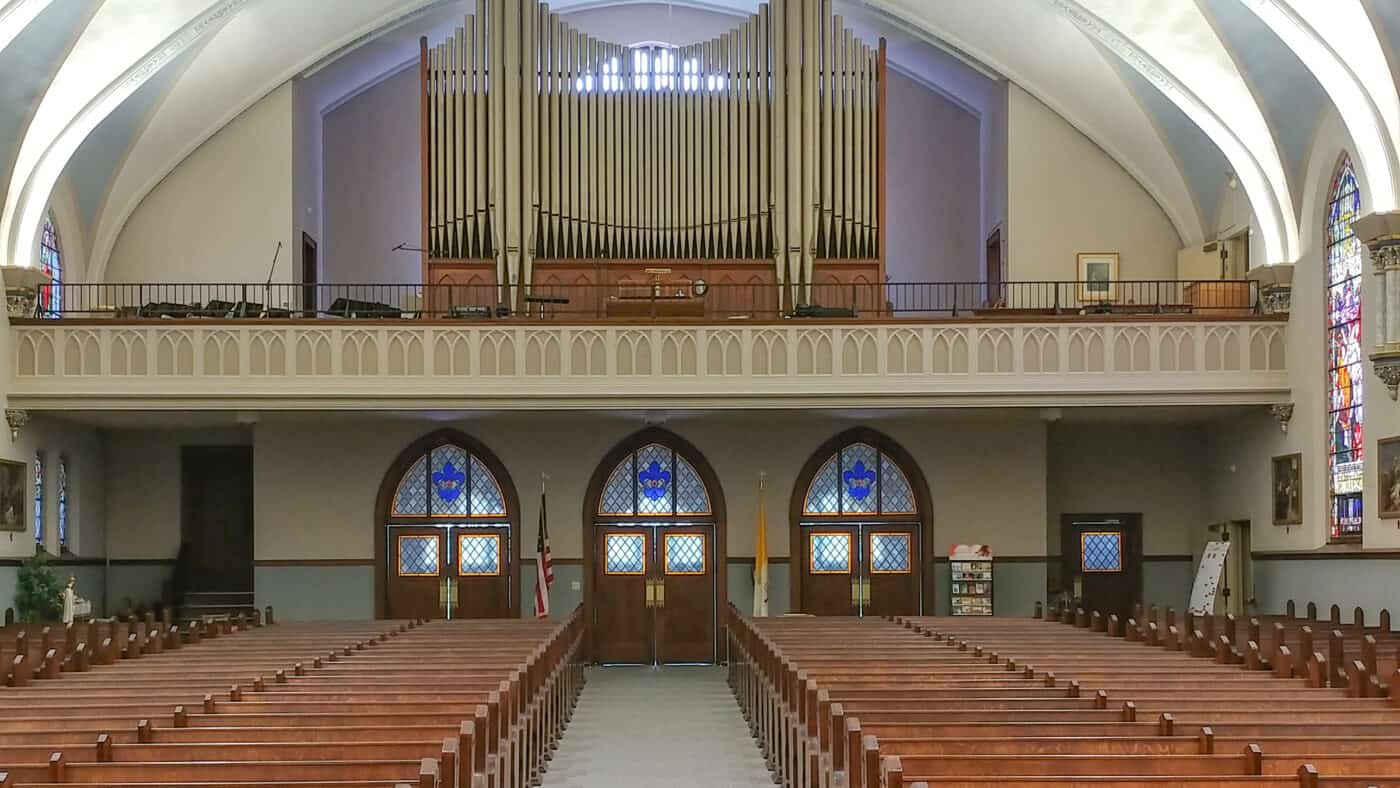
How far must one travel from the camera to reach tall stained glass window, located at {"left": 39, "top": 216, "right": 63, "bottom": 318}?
72.5ft

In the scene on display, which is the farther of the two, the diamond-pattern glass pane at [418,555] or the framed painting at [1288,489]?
the diamond-pattern glass pane at [418,555]

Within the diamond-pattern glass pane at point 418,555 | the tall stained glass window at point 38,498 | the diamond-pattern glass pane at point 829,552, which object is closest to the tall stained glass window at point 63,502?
the tall stained glass window at point 38,498

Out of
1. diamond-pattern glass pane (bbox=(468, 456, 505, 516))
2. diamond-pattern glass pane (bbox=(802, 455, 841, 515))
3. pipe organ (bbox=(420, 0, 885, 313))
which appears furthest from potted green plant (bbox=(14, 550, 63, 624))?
diamond-pattern glass pane (bbox=(802, 455, 841, 515))

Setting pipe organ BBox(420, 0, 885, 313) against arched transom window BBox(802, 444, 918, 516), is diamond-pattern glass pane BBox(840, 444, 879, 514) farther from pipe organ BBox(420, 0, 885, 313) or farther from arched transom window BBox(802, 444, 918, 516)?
pipe organ BBox(420, 0, 885, 313)

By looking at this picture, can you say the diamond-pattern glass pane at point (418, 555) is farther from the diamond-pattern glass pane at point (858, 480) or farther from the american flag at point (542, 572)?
the diamond-pattern glass pane at point (858, 480)

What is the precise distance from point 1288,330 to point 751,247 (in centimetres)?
694

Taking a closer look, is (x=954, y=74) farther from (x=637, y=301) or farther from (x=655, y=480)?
(x=655, y=480)

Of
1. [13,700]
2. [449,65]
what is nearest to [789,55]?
[449,65]

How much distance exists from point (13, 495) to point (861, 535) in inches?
429

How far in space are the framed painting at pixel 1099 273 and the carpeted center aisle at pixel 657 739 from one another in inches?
292

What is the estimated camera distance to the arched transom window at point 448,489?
23250 mm

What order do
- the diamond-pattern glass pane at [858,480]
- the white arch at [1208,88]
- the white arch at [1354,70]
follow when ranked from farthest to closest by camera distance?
the diamond-pattern glass pane at [858,480] < the white arch at [1208,88] < the white arch at [1354,70]

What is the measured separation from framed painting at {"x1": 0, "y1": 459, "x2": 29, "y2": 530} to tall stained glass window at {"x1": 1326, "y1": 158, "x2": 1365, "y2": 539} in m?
15.3

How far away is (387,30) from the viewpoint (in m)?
23.9
